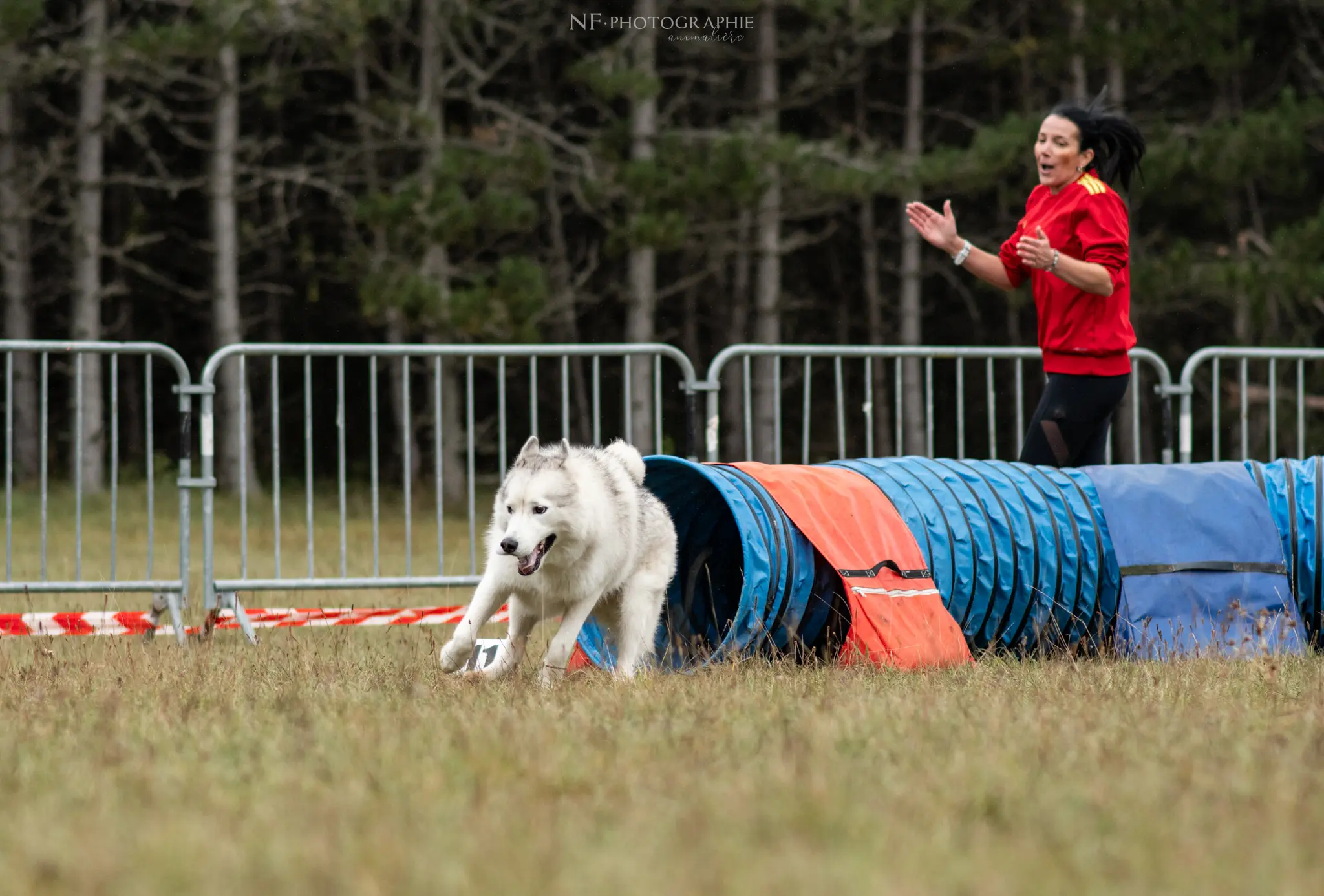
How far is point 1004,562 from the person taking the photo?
6059mm

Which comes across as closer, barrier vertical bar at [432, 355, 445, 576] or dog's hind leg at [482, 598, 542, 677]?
dog's hind leg at [482, 598, 542, 677]

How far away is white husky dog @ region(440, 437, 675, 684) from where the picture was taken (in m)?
5.07

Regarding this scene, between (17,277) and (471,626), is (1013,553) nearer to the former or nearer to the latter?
(471,626)

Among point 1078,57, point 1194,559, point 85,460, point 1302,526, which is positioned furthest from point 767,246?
point 1194,559

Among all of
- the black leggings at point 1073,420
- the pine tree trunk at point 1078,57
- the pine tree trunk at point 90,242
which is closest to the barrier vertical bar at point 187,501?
the black leggings at point 1073,420

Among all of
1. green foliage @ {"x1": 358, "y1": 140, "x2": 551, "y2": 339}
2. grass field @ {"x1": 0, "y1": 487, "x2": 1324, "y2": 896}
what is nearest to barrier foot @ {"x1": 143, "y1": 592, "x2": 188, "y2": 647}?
grass field @ {"x1": 0, "y1": 487, "x2": 1324, "y2": 896}

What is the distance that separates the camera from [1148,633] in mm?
Answer: 5996

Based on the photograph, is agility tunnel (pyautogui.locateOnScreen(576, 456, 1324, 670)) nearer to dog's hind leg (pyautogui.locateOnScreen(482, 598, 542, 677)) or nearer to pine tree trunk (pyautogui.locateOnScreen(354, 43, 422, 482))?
dog's hind leg (pyautogui.locateOnScreen(482, 598, 542, 677))

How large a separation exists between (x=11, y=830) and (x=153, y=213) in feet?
66.1

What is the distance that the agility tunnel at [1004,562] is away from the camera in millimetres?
5648

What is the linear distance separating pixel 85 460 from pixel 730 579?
39.9 feet

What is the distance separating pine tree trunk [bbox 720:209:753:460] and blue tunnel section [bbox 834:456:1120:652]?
13835 mm

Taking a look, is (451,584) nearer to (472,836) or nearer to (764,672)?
(764,672)

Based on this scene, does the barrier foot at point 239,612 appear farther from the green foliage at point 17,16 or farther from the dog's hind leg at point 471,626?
the green foliage at point 17,16
